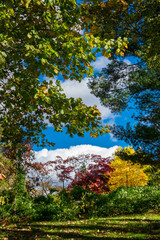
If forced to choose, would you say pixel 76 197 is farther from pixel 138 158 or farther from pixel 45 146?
pixel 45 146

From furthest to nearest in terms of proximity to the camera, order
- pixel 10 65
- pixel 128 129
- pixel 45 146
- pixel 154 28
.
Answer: pixel 128 129 < pixel 45 146 < pixel 154 28 < pixel 10 65

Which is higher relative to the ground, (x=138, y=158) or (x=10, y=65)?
(x=10, y=65)

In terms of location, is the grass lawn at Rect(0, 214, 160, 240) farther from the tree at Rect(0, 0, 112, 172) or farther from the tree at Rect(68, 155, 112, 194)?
the tree at Rect(68, 155, 112, 194)

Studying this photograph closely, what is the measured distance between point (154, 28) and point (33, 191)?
34.0 feet

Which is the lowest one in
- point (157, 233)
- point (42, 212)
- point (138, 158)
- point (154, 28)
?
point (157, 233)

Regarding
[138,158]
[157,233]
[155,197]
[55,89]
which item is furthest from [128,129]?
[55,89]

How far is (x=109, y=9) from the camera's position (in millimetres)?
7582

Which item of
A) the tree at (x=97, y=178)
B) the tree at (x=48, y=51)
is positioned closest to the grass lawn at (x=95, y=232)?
the tree at (x=48, y=51)

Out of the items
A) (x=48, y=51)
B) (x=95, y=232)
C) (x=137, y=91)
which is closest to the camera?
(x=48, y=51)

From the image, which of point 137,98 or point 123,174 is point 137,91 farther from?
point 123,174

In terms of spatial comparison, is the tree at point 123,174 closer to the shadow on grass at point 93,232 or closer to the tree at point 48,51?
the shadow on grass at point 93,232

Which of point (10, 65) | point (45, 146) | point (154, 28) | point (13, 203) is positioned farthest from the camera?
point (13, 203)

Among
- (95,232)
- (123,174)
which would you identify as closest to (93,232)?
(95,232)

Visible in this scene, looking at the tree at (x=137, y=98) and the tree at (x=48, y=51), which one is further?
the tree at (x=137, y=98)
